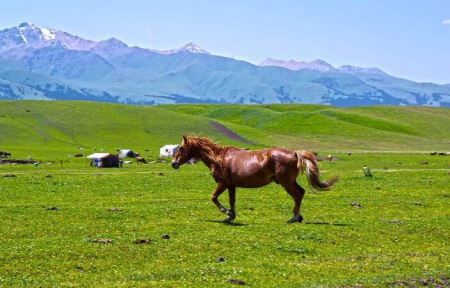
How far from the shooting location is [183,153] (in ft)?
94.2

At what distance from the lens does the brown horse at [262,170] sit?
87.7 feet

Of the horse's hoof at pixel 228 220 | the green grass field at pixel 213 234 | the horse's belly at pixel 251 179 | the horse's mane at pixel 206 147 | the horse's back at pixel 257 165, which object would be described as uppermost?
the horse's mane at pixel 206 147

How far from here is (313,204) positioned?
1346 inches

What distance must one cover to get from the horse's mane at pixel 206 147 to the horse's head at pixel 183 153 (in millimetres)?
86

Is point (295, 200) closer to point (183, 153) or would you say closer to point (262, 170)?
point (262, 170)

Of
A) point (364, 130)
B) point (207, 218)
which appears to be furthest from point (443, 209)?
point (364, 130)

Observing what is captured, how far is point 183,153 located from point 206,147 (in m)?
1.19

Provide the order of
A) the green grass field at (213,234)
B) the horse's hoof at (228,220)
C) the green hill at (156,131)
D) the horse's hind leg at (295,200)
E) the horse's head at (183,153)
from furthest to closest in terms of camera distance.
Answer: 1. the green hill at (156,131)
2. the horse's head at (183,153)
3. the horse's hind leg at (295,200)
4. the horse's hoof at (228,220)
5. the green grass field at (213,234)

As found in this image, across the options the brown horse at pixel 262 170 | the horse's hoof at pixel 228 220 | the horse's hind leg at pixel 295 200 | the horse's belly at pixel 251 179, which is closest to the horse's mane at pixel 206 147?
the brown horse at pixel 262 170

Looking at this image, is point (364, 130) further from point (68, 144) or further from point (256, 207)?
point (256, 207)

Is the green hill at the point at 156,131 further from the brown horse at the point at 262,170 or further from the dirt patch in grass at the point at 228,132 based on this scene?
the brown horse at the point at 262,170

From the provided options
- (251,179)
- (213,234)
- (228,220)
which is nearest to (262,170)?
(251,179)

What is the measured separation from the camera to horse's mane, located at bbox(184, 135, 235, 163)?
28.0m

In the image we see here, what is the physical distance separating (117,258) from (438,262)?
1014cm
